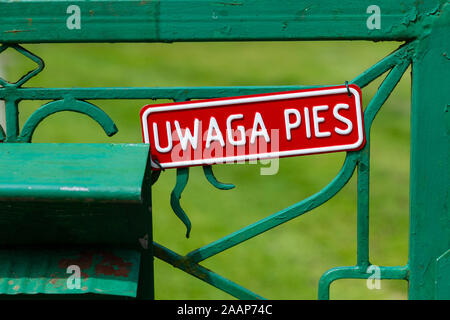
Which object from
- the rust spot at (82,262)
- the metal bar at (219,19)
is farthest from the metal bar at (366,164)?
the rust spot at (82,262)

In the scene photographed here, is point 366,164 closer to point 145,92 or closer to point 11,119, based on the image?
point 145,92

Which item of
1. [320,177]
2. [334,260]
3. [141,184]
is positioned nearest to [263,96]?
[141,184]

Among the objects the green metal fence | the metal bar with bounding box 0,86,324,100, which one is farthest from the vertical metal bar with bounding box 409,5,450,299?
the metal bar with bounding box 0,86,324,100

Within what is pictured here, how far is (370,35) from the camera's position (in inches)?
78.0

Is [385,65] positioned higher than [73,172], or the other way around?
[385,65]

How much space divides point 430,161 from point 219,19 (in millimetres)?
808

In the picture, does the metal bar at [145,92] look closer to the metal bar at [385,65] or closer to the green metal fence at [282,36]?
the green metal fence at [282,36]

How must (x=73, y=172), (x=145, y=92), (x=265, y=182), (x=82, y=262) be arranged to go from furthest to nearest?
1. (x=265, y=182)
2. (x=145, y=92)
3. (x=82, y=262)
4. (x=73, y=172)

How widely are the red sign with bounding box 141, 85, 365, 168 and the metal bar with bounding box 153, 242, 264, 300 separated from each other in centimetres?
30

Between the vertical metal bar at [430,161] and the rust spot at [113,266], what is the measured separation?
93cm

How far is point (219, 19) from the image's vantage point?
197 cm

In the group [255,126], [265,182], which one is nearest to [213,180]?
[255,126]

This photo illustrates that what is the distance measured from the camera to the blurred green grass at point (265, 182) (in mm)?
5168

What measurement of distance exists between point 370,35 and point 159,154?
76 centimetres
